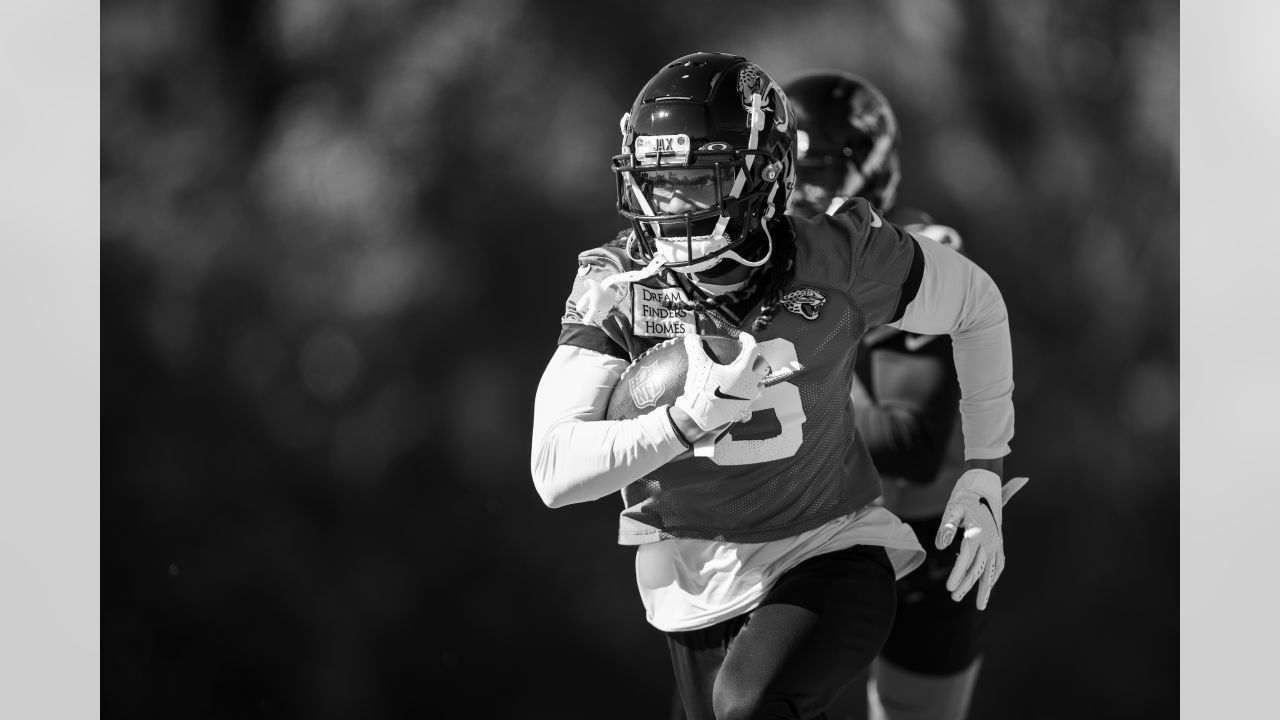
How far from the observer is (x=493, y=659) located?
136 inches

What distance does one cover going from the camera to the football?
6.56 ft

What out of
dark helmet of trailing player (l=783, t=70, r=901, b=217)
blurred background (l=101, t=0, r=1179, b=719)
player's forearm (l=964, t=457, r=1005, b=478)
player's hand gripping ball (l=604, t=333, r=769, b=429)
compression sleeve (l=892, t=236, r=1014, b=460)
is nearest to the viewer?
player's hand gripping ball (l=604, t=333, r=769, b=429)

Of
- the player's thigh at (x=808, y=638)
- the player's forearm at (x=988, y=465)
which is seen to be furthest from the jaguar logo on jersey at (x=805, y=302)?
the player's forearm at (x=988, y=465)

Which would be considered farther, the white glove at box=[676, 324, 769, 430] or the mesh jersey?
the mesh jersey

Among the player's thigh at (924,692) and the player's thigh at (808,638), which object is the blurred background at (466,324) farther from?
the player's thigh at (808,638)

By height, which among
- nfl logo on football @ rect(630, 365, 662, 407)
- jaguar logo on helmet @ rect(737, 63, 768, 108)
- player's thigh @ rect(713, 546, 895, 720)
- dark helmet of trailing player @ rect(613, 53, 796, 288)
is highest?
jaguar logo on helmet @ rect(737, 63, 768, 108)

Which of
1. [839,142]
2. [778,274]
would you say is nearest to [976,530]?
[778,274]

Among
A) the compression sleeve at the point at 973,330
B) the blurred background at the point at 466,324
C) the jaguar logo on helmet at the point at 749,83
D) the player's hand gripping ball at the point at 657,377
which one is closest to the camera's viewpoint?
the player's hand gripping ball at the point at 657,377

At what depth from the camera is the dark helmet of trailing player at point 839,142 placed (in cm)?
293

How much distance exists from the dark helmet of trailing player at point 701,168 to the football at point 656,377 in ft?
0.42

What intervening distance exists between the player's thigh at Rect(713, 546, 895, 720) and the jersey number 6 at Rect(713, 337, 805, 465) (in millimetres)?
189

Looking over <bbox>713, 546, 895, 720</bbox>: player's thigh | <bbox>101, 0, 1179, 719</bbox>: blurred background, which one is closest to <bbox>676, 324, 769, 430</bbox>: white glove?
<bbox>713, 546, 895, 720</bbox>: player's thigh

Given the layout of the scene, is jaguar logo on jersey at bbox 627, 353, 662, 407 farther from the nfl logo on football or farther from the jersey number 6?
the jersey number 6
